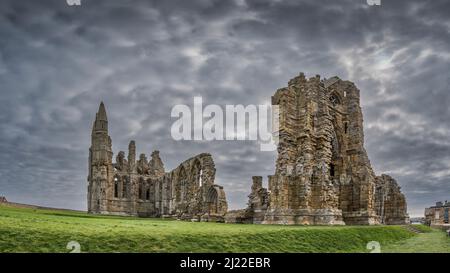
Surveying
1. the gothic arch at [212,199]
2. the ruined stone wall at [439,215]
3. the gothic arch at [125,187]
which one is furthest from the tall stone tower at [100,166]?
the ruined stone wall at [439,215]

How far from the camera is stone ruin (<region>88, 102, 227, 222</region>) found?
152 feet

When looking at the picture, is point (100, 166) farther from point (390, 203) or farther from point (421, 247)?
point (421, 247)

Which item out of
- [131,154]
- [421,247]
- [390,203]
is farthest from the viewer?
[131,154]

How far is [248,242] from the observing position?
35.1ft

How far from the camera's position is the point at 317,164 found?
24.7 metres

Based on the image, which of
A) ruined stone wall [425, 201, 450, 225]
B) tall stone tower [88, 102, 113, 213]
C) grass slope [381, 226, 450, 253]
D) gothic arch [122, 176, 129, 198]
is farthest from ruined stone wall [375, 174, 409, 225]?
gothic arch [122, 176, 129, 198]

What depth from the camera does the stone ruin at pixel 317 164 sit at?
2381cm

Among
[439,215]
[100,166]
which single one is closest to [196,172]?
[100,166]

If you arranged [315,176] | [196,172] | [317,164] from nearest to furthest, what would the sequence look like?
1. [315,176]
2. [317,164]
3. [196,172]

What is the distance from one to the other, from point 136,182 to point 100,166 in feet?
22.5

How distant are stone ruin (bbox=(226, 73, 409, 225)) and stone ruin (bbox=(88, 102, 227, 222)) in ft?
46.5

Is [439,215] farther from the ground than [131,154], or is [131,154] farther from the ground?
[131,154]

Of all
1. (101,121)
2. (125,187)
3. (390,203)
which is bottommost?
(390,203)
